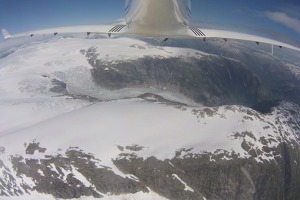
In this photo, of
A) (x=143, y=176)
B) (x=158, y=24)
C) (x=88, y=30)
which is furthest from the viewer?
(x=143, y=176)

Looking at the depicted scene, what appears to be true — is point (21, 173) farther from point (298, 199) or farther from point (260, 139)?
point (298, 199)

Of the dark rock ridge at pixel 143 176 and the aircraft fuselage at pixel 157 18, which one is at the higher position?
the aircraft fuselage at pixel 157 18

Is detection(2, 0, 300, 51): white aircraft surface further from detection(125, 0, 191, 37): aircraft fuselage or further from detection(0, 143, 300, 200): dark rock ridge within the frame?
detection(0, 143, 300, 200): dark rock ridge

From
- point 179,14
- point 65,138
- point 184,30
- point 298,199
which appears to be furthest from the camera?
point 298,199

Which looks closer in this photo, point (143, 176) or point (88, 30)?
point (88, 30)

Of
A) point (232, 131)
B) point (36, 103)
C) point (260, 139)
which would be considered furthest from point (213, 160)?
point (36, 103)

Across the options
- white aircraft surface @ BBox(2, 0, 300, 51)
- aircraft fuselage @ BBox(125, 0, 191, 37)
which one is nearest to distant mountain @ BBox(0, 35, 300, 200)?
white aircraft surface @ BBox(2, 0, 300, 51)

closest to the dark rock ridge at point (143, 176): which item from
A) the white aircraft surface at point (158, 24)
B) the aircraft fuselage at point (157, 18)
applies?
the white aircraft surface at point (158, 24)

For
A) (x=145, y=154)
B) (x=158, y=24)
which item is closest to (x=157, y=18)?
(x=158, y=24)

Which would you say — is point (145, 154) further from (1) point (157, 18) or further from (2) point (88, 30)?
(1) point (157, 18)

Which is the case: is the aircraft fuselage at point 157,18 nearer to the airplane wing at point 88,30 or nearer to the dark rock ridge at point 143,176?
the airplane wing at point 88,30

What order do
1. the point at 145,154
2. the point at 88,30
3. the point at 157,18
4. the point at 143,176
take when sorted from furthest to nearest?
the point at 145,154, the point at 143,176, the point at 88,30, the point at 157,18
